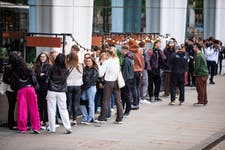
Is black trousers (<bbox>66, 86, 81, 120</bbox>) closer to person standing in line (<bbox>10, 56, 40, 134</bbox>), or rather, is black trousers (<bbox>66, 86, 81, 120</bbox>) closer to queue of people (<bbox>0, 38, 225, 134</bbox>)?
queue of people (<bbox>0, 38, 225, 134</bbox>)

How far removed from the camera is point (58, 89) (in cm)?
1391

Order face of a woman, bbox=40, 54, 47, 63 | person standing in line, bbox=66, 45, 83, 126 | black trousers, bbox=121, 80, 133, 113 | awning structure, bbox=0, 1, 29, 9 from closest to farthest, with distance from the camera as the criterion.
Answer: face of a woman, bbox=40, 54, 47, 63 → person standing in line, bbox=66, 45, 83, 126 → black trousers, bbox=121, 80, 133, 113 → awning structure, bbox=0, 1, 29, 9

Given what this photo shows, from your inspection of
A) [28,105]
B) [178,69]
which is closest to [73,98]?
[28,105]

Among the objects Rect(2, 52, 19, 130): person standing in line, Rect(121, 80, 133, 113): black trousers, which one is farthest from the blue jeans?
Rect(2, 52, 19, 130): person standing in line

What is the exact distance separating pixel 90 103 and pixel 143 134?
1795 millimetres

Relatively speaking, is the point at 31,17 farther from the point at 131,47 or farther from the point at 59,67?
the point at 59,67

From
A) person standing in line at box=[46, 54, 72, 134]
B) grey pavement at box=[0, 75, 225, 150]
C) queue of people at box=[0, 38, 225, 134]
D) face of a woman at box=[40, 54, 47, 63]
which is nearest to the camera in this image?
grey pavement at box=[0, 75, 225, 150]

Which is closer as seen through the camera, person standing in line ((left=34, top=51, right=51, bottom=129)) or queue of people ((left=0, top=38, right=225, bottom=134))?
queue of people ((left=0, top=38, right=225, bottom=134))

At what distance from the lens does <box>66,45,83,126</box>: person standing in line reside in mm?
14789

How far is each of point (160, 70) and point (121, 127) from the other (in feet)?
19.1

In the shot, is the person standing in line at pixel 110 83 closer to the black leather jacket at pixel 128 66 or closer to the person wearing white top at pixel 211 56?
the black leather jacket at pixel 128 66

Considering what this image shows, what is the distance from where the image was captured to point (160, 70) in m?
20.8

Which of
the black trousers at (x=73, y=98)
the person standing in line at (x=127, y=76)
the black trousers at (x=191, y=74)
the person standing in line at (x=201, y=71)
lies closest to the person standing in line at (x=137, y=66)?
the person standing in line at (x=127, y=76)

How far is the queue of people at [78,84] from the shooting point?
14039mm
